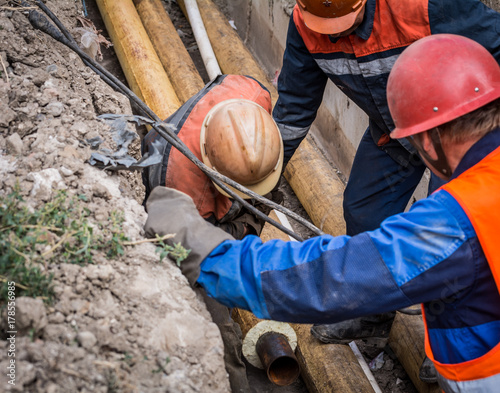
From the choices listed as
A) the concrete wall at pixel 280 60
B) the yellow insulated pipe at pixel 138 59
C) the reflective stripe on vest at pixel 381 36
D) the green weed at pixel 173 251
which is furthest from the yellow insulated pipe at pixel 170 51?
the green weed at pixel 173 251

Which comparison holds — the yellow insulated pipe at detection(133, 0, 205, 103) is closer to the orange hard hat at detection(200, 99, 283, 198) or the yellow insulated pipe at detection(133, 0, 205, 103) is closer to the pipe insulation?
the orange hard hat at detection(200, 99, 283, 198)

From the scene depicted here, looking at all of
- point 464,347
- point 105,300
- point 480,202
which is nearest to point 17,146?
point 105,300

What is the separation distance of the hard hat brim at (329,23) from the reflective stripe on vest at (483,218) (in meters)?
1.26

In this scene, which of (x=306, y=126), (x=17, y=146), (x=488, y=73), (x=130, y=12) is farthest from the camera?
(x=130, y=12)

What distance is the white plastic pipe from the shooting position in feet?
19.9

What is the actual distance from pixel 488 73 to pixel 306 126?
5.37 feet

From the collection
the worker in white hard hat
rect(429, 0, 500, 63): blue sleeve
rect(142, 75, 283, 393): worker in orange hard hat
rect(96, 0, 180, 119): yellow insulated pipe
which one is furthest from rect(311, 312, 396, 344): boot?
rect(96, 0, 180, 119): yellow insulated pipe

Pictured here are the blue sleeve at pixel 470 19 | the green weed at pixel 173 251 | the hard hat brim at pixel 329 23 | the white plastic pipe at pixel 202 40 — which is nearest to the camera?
the green weed at pixel 173 251

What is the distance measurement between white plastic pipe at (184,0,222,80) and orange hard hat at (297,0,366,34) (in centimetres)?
318

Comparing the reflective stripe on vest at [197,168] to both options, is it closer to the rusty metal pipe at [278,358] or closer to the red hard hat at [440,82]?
the rusty metal pipe at [278,358]

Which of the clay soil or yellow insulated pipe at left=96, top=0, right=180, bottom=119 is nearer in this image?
the clay soil

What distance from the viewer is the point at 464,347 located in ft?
6.21

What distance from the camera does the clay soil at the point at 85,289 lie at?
1.48 meters

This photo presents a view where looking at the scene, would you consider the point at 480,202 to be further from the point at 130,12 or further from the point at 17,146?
the point at 130,12
